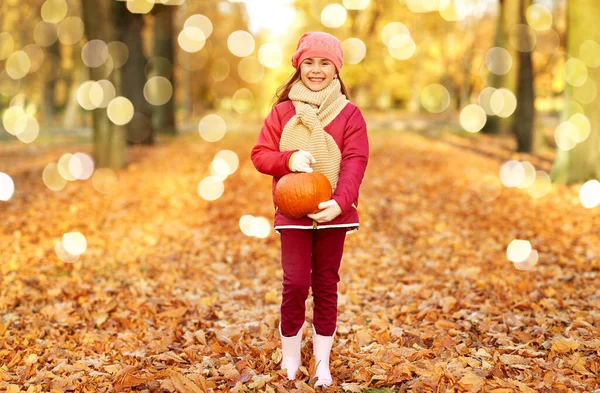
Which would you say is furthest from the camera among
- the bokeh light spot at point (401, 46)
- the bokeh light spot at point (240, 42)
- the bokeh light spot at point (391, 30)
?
the bokeh light spot at point (240, 42)

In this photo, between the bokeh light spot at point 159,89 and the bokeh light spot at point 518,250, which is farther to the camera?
the bokeh light spot at point 159,89

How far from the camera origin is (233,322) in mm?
5594

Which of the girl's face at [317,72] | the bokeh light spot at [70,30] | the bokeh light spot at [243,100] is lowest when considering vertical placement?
the girl's face at [317,72]

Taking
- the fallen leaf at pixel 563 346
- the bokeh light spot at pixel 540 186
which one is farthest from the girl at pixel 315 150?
the bokeh light spot at pixel 540 186

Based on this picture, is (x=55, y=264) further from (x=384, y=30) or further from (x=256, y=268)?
(x=384, y=30)

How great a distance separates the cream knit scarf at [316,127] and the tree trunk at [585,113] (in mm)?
8810

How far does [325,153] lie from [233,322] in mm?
2453

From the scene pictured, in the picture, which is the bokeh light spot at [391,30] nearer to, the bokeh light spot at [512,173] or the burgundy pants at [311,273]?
the bokeh light spot at [512,173]

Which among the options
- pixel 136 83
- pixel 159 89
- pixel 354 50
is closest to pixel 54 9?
pixel 159 89

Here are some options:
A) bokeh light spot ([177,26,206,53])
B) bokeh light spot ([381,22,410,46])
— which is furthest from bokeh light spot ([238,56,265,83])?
bokeh light spot ([381,22,410,46])

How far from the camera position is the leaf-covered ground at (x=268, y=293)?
13.5 ft

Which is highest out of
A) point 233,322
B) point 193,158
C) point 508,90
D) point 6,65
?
point 6,65

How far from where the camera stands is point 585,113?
1105 centimetres

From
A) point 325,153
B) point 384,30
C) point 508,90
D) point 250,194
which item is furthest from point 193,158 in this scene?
point 384,30
